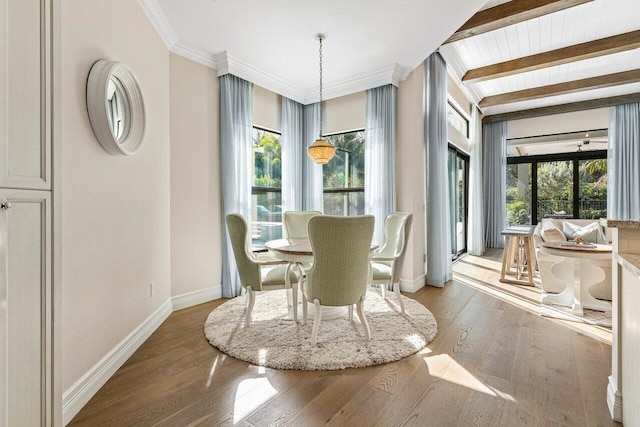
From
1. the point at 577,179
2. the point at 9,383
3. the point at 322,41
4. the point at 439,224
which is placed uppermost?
the point at 322,41

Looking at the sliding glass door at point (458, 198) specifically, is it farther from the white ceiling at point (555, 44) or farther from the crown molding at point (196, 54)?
the crown molding at point (196, 54)

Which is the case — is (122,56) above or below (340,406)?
above

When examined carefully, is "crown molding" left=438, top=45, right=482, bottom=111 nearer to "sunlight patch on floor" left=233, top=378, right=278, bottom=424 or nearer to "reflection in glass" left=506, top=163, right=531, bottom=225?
"reflection in glass" left=506, top=163, right=531, bottom=225

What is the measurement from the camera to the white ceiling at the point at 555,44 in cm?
337

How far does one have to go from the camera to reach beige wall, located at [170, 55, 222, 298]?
10.7ft

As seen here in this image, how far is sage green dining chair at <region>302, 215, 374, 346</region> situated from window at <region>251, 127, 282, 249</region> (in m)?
2.09

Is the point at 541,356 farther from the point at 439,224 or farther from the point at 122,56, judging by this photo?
the point at 122,56

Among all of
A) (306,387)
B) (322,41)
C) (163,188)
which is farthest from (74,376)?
(322,41)

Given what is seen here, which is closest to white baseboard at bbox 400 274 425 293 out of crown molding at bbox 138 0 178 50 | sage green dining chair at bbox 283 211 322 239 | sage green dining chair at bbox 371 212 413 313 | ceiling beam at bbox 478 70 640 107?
sage green dining chair at bbox 371 212 413 313

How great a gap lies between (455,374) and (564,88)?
5796mm

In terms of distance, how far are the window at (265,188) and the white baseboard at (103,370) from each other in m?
1.84

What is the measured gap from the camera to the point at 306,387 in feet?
6.14

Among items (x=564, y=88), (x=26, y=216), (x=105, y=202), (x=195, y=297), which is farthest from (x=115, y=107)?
(x=564, y=88)

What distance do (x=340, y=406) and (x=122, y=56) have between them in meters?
2.78
